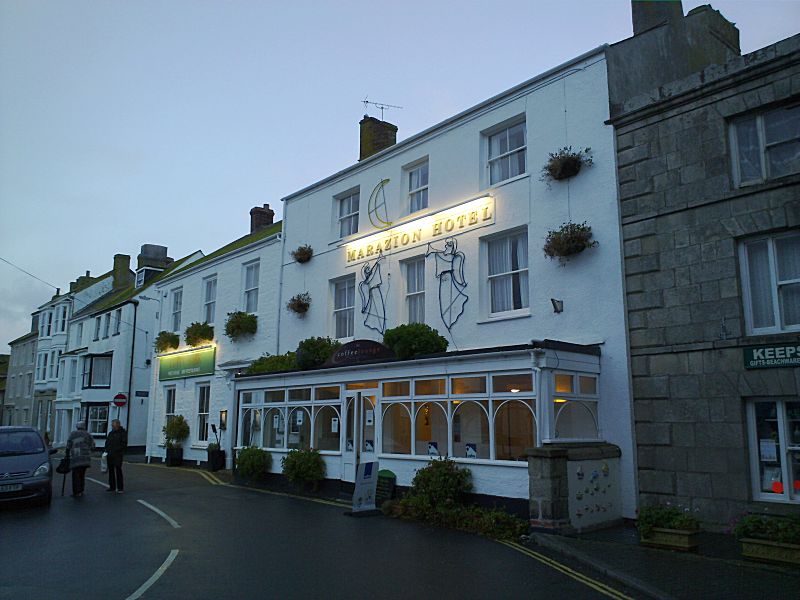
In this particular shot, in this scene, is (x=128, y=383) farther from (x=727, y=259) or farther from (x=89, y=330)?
(x=727, y=259)

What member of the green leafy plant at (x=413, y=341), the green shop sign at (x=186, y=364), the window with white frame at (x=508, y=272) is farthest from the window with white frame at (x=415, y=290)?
the green shop sign at (x=186, y=364)

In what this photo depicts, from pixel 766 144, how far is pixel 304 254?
1336 cm

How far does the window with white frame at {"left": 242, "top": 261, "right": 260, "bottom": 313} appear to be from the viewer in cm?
2308

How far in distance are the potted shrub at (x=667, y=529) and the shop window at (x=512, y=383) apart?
303cm

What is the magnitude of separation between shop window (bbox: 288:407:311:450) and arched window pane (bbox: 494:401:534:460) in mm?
5894

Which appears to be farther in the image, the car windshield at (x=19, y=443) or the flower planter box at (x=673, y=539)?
the car windshield at (x=19, y=443)

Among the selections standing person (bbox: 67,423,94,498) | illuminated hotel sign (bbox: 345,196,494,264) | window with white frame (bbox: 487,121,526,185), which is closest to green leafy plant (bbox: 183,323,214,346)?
illuminated hotel sign (bbox: 345,196,494,264)

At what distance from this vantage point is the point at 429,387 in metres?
14.1

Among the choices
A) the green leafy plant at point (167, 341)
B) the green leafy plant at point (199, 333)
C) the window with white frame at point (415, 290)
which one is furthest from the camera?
the green leafy plant at point (167, 341)

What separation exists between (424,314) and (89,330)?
2913 centimetres

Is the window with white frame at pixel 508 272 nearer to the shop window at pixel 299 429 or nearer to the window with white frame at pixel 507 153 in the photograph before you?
the window with white frame at pixel 507 153

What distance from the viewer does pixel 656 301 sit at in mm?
11711

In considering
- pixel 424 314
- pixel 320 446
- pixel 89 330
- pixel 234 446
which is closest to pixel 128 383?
pixel 89 330

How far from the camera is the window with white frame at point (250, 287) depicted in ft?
75.7
